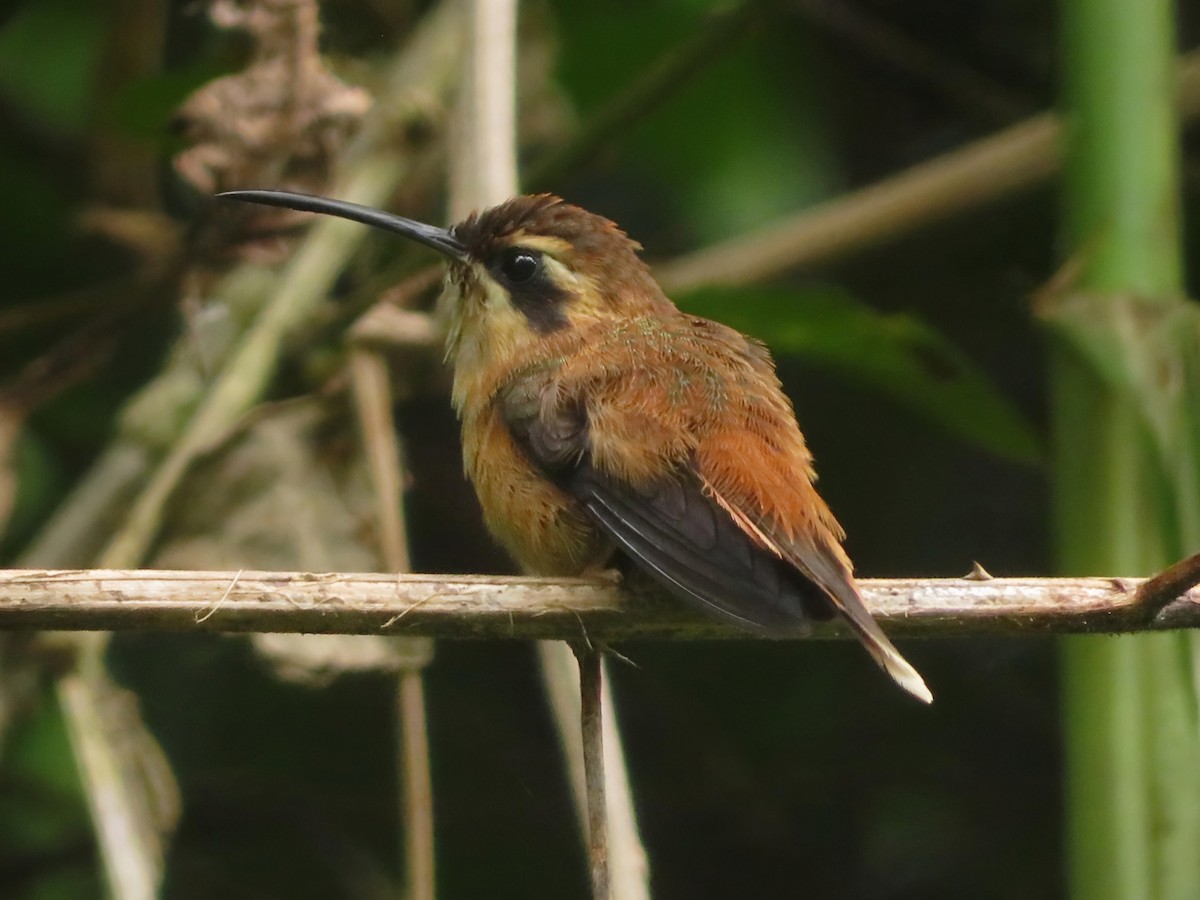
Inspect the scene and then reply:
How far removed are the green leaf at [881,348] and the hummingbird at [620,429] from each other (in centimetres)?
12

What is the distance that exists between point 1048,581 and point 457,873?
2251mm

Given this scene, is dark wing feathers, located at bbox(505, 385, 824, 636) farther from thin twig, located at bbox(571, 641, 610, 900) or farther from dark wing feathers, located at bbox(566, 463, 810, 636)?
thin twig, located at bbox(571, 641, 610, 900)

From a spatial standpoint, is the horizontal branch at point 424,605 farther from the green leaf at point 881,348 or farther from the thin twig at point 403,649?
the green leaf at point 881,348

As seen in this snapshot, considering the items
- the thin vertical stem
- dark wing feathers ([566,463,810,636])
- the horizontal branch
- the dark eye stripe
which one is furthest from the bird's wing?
the thin vertical stem

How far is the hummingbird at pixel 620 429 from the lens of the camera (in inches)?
71.2

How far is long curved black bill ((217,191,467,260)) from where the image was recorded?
8.62 ft

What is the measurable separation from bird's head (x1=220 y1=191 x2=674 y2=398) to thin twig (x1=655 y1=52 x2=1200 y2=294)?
393 millimetres

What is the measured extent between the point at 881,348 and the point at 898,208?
54 cm

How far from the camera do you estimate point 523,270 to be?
2.64 metres

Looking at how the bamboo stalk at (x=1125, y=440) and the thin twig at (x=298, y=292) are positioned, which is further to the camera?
the thin twig at (x=298, y=292)

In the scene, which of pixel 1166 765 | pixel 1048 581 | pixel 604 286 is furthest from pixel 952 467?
pixel 1048 581

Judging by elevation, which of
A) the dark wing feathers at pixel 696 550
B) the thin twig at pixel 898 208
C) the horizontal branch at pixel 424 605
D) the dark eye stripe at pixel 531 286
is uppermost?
the thin twig at pixel 898 208

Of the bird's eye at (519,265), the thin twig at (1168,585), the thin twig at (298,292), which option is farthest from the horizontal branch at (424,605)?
the bird's eye at (519,265)

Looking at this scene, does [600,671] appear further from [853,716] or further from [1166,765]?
[853,716]
